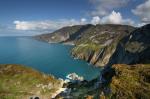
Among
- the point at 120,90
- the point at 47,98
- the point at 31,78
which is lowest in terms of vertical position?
the point at 47,98

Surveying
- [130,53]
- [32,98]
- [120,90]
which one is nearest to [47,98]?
[32,98]

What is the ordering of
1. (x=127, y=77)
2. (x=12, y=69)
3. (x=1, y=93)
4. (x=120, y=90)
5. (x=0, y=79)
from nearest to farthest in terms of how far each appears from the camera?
1. (x=120, y=90)
2. (x=127, y=77)
3. (x=1, y=93)
4. (x=0, y=79)
5. (x=12, y=69)

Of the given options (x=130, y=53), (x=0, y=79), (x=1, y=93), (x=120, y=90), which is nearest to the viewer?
(x=120, y=90)

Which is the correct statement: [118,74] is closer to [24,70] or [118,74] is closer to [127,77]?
[127,77]

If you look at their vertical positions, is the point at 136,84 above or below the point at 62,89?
above

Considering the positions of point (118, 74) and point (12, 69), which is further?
point (12, 69)

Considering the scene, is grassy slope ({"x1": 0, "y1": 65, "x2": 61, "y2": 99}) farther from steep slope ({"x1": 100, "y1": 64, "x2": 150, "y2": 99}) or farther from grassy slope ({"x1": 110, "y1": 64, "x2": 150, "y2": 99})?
steep slope ({"x1": 100, "y1": 64, "x2": 150, "y2": 99})

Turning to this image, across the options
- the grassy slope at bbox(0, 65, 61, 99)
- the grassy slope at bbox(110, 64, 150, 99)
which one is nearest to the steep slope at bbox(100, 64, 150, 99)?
the grassy slope at bbox(110, 64, 150, 99)

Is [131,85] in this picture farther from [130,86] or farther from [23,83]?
[23,83]

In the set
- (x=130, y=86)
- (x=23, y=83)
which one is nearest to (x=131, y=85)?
(x=130, y=86)
